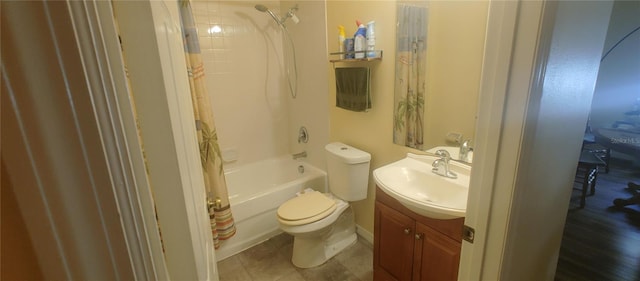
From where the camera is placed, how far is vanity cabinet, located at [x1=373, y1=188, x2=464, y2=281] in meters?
1.22

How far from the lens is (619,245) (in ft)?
6.68

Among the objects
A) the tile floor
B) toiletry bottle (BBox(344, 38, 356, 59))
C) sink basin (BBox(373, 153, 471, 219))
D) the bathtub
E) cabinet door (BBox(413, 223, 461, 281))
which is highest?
toiletry bottle (BBox(344, 38, 356, 59))

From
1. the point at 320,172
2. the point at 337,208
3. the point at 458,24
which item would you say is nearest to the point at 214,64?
the point at 320,172

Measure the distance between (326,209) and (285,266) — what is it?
0.58 meters

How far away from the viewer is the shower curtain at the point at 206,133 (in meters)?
1.42

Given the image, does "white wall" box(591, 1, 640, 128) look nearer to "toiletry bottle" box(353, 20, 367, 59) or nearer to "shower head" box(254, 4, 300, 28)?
"toiletry bottle" box(353, 20, 367, 59)

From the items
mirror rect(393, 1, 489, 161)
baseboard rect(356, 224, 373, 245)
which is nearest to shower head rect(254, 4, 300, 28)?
mirror rect(393, 1, 489, 161)

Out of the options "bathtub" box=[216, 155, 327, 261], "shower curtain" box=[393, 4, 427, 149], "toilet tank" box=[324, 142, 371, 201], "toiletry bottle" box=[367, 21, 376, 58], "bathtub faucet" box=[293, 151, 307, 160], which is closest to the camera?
"shower curtain" box=[393, 4, 427, 149]

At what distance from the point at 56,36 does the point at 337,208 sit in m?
1.89

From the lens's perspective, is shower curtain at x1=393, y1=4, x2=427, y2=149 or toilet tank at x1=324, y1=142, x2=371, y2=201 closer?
shower curtain at x1=393, y1=4, x2=427, y2=149

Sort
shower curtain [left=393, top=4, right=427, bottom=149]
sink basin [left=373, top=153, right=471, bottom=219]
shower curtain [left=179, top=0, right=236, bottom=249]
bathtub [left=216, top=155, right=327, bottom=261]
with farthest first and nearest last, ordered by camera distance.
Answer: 1. bathtub [left=216, top=155, right=327, bottom=261]
2. shower curtain [left=393, top=4, right=427, bottom=149]
3. shower curtain [left=179, top=0, right=236, bottom=249]
4. sink basin [left=373, top=153, right=471, bottom=219]

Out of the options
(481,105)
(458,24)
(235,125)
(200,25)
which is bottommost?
(235,125)

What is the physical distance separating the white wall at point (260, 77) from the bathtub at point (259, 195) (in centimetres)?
13

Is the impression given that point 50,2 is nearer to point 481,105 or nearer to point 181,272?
point 181,272
